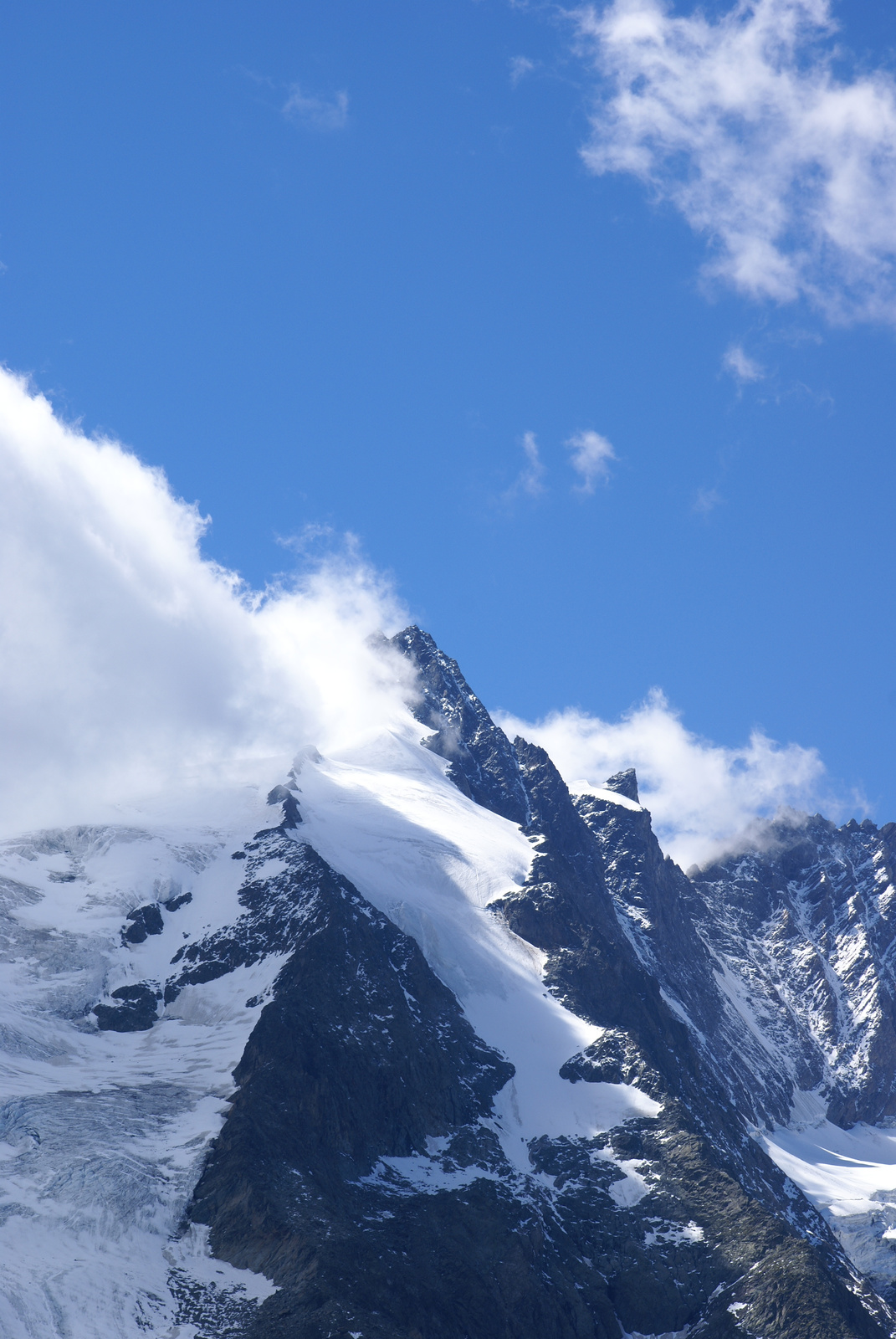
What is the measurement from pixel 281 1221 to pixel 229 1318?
13844mm

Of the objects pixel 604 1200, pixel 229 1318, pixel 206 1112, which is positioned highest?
pixel 604 1200

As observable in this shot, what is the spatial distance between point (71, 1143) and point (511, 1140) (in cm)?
6007

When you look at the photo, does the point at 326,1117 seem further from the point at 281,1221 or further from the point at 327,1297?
the point at 327,1297

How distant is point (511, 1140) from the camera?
636 ft

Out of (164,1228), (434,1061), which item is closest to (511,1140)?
(434,1061)

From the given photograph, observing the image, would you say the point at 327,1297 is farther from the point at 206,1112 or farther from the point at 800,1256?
the point at 800,1256

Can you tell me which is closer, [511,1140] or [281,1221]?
[281,1221]

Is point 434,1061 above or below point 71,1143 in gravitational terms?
above

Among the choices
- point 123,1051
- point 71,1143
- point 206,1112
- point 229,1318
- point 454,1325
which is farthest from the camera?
point 123,1051

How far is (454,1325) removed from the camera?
499 ft

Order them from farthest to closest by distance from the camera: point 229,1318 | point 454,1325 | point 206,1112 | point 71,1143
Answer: point 206,1112, point 71,1143, point 454,1325, point 229,1318

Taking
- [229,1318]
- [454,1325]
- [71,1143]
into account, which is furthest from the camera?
[71,1143]

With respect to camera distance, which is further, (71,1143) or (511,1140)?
(511,1140)

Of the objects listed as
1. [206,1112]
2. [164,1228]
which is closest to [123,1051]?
[206,1112]
